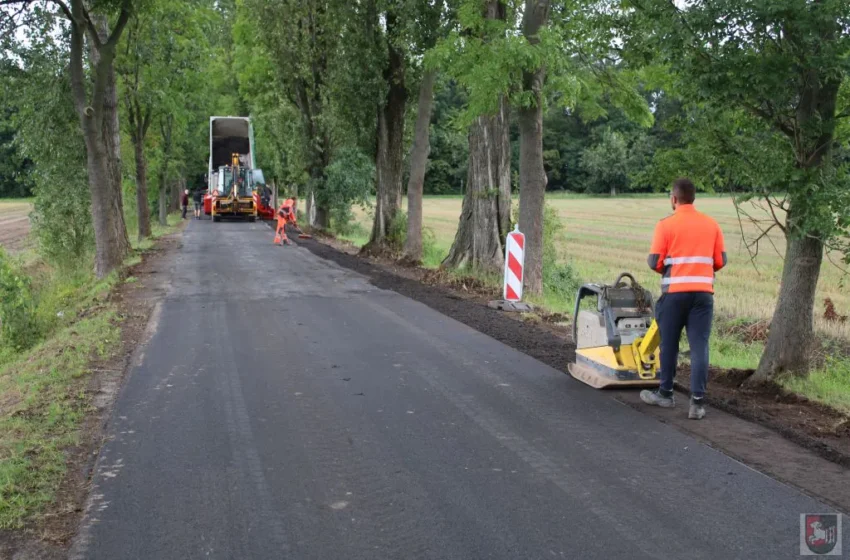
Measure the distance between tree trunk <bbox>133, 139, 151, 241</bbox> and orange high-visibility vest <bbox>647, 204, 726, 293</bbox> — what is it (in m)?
27.3

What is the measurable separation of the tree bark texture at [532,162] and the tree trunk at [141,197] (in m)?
20.5

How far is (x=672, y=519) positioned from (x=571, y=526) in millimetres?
607

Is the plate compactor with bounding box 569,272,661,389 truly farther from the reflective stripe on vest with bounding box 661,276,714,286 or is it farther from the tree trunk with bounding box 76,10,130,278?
the tree trunk with bounding box 76,10,130,278

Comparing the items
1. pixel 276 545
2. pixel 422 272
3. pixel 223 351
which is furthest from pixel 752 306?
pixel 276 545

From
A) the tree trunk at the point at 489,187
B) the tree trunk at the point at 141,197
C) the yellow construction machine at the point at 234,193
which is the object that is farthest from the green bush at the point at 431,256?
the yellow construction machine at the point at 234,193

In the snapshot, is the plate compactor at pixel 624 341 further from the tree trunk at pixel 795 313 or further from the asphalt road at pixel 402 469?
the tree trunk at pixel 795 313

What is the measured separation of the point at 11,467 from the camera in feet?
18.2

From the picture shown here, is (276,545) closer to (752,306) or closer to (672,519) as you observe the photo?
(672,519)

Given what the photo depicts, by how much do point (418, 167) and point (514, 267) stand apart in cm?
877

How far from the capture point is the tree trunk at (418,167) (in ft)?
69.4

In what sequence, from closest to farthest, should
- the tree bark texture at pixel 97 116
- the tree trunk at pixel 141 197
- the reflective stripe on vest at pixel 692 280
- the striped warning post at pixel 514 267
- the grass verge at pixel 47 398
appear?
the grass verge at pixel 47 398 → the reflective stripe on vest at pixel 692 280 → the striped warning post at pixel 514 267 → the tree bark texture at pixel 97 116 → the tree trunk at pixel 141 197

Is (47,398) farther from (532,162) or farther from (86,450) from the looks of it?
(532,162)

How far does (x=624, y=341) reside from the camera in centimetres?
771

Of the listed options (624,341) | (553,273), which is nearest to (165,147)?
(553,273)
